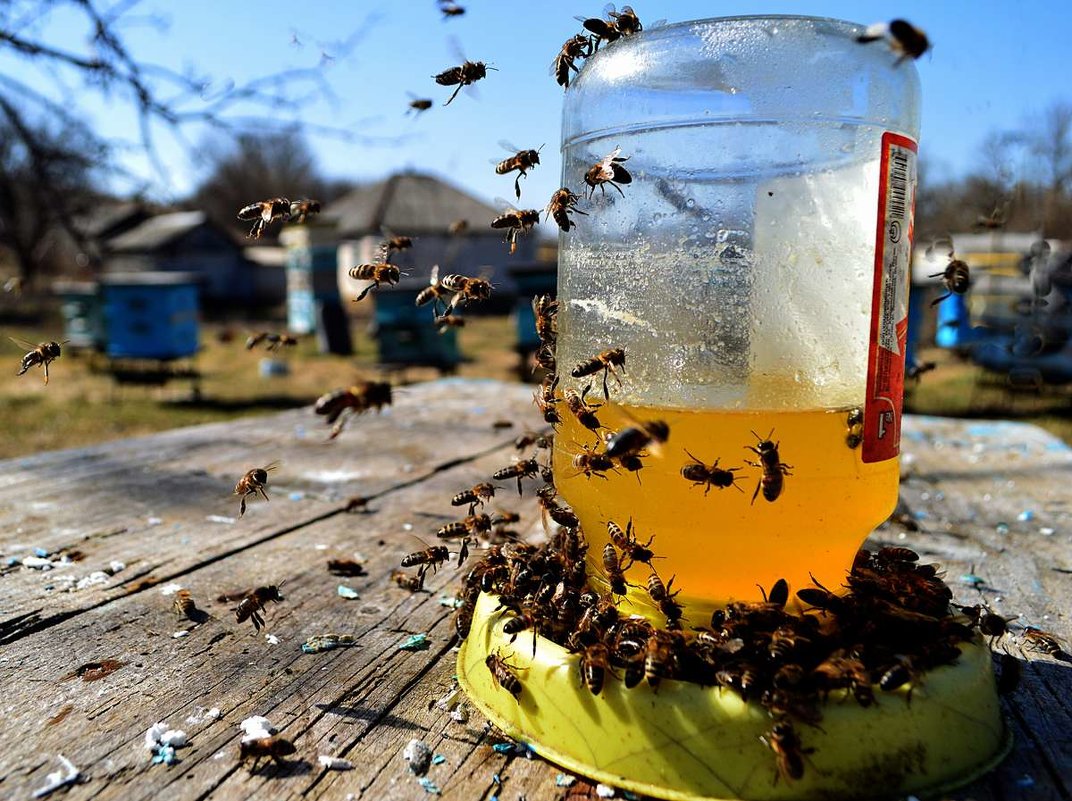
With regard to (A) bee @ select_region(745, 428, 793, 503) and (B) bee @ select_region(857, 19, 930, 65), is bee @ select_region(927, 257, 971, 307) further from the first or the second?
(A) bee @ select_region(745, 428, 793, 503)

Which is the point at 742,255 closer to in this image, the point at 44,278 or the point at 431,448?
the point at 431,448

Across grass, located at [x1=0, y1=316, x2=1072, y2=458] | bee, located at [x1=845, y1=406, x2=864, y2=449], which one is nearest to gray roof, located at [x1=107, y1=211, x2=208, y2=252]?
grass, located at [x1=0, y1=316, x2=1072, y2=458]

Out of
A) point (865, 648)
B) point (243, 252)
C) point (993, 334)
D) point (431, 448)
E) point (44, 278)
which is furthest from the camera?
point (44, 278)

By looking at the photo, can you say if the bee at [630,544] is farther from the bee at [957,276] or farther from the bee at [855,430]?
the bee at [957,276]

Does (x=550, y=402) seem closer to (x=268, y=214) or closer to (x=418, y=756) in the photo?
(x=418, y=756)

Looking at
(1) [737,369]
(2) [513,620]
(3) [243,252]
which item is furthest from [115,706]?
(3) [243,252]
